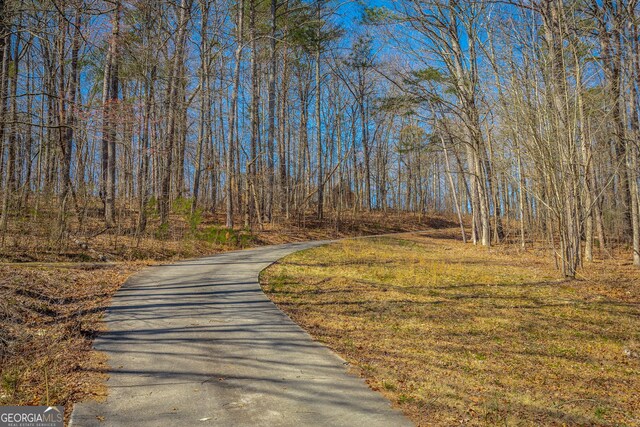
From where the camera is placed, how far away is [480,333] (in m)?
6.61

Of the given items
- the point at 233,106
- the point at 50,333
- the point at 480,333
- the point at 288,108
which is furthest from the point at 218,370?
the point at 288,108

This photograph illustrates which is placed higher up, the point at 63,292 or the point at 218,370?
the point at 63,292

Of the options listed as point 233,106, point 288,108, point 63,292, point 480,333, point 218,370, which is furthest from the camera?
point 288,108

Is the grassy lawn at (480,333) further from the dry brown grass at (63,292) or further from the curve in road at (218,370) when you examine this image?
the dry brown grass at (63,292)

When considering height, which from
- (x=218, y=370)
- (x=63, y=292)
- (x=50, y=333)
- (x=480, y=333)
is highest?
(x=63, y=292)

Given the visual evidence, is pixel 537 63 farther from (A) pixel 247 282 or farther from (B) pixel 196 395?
(B) pixel 196 395

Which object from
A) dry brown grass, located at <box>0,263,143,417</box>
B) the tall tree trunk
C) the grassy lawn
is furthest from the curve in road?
the tall tree trunk

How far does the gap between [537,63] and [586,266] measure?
261 inches

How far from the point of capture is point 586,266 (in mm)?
12602

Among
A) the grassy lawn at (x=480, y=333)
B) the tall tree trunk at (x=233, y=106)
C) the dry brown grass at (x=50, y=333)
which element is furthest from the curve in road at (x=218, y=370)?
the tall tree trunk at (x=233, y=106)

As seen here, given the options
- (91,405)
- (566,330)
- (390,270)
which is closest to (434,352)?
(566,330)

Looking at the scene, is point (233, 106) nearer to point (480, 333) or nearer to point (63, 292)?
point (63, 292)

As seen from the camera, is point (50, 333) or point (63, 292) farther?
point (63, 292)

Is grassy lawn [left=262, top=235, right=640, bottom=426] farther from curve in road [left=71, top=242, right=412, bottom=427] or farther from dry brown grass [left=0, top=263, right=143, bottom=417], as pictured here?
dry brown grass [left=0, top=263, right=143, bottom=417]
